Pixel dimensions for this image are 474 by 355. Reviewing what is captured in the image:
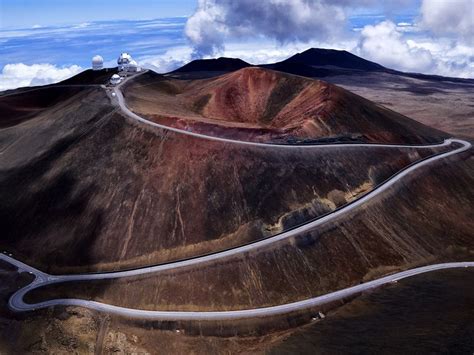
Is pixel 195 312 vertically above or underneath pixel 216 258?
underneath

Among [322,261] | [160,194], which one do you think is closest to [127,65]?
[160,194]

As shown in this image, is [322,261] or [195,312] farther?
[322,261]

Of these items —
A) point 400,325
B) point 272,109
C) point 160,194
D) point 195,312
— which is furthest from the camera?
point 272,109

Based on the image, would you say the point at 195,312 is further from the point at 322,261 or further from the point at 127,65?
the point at 127,65

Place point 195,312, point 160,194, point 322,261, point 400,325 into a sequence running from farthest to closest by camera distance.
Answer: point 160,194
point 322,261
point 195,312
point 400,325

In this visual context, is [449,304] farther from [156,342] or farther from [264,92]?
[264,92]

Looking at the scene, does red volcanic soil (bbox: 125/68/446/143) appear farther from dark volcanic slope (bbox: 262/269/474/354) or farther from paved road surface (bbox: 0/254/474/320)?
dark volcanic slope (bbox: 262/269/474/354)

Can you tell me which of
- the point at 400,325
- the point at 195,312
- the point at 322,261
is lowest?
the point at 195,312

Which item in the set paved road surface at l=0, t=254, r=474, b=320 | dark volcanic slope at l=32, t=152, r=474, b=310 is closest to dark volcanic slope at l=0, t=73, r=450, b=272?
dark volcanic slope at l=32, t=152, r=474, b=310

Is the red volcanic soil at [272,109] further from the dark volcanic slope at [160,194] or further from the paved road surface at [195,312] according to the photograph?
the paved road surface at [195,312]
